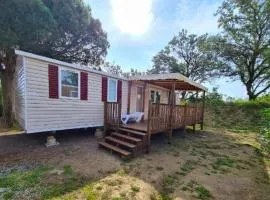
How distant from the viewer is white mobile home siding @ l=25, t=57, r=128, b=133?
5.71m

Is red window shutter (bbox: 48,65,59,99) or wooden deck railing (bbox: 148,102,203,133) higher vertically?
red window shutter (bbox: 48,65,59,99)

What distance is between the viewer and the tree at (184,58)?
20812 mm

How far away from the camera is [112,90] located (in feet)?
27.9

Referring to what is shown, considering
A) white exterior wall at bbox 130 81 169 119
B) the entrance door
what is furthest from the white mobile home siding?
the entrance door

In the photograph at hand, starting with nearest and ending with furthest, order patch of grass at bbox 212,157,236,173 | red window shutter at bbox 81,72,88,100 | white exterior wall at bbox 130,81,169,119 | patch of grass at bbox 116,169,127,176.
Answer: patch of grass at bbox 116,169,127,176, patch of grass at bbox 212,157,236,173, red window shutter at bbox 81,72,88,100, white exterior wall at bbox 130,81,169,119

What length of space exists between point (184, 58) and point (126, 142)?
18.4m

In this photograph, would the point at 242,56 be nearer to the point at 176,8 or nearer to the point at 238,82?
the point at 238,82

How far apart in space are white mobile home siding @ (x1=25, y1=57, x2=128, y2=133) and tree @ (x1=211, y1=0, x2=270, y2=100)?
14326mm

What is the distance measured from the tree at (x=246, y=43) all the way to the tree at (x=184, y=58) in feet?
10.0

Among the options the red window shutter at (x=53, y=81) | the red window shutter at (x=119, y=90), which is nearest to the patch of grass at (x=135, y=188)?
the red window shutter at (x=53, y=81)

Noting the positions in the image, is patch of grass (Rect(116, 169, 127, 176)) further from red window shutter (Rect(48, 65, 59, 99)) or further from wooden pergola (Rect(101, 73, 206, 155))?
red window shutter (Rect(48, 65, 59, 99))

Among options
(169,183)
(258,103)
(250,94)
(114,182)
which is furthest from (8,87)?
(250,94)

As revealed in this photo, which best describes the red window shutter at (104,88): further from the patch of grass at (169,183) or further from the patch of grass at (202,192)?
the patch of grass at (202,192)

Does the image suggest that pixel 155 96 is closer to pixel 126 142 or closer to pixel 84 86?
pixel 84 86
